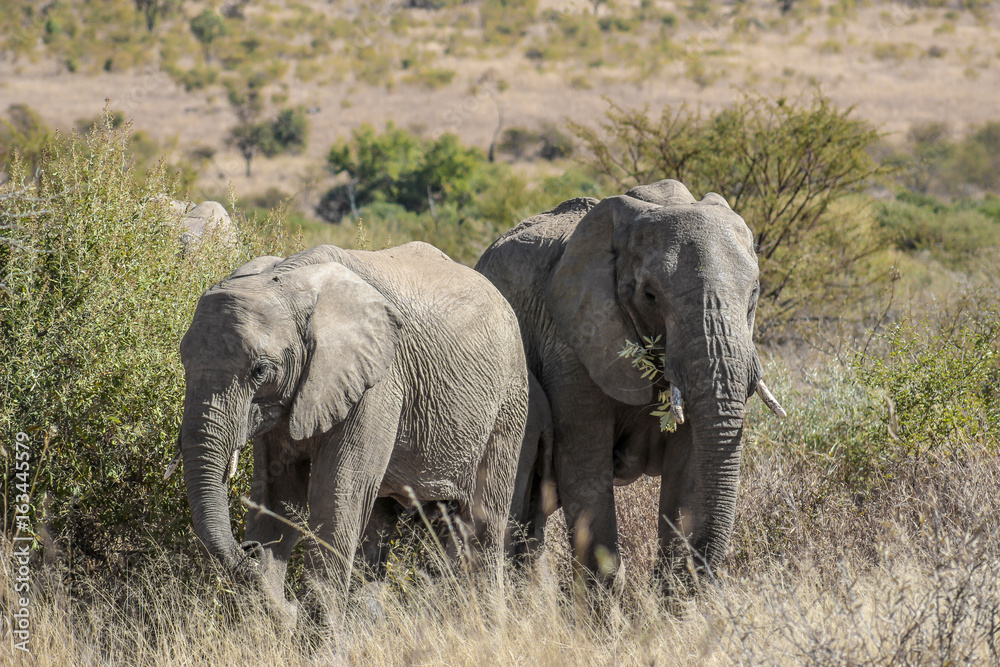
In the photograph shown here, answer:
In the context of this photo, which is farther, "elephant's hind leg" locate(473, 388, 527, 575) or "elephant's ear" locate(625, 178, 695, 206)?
"elephant's ear" locate(625, 178, 695, 206)

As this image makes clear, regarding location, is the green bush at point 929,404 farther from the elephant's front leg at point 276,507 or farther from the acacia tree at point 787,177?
the acacia tree at point 787,177

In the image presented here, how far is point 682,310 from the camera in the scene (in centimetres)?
453

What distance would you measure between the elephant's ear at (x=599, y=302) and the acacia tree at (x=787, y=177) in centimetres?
657

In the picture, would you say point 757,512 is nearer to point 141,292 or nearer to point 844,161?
point 141,292

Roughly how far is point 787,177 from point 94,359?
9101mm

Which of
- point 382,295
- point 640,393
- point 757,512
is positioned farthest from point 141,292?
point 757,512

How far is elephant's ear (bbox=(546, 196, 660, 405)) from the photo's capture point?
16.3 feet

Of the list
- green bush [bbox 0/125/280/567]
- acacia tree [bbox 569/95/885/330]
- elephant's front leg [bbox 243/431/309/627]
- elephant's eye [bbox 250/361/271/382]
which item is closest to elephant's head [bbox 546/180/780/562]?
elephant's front leg [bbox 243/431/309/627]

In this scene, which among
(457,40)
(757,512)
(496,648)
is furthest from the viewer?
(457,40)

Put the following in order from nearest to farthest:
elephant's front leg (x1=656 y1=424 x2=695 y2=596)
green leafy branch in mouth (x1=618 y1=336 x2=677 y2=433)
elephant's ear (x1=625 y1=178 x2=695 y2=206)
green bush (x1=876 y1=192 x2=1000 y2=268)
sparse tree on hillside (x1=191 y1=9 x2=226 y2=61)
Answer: green leafy branch in mouth (x1=618 y1=336 x2=677 y2=433), elephant's front leg (x1=656 y1=424 x2=695 y2=596), elephant's ear (x1=625 y1=178 x2=695 y2=206), green bush (x1=876 y1=192 x2=1000 y2=268), sparse tree on hillside (x1=191 y1=9 x2=226 y2=61)

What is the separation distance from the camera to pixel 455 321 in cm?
464

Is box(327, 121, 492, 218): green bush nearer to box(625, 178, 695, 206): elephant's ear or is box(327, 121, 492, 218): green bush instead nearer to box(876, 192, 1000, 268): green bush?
box(876, 192, 1000, 268): green bush

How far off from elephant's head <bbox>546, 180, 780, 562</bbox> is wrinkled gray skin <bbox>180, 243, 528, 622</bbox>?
0.41 metres

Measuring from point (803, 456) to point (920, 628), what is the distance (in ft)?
9.03
